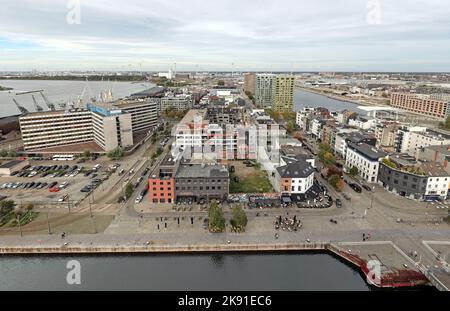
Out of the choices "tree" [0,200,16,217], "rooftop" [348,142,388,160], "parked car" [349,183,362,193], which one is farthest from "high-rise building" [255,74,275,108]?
"tree" [0,200,16,217]

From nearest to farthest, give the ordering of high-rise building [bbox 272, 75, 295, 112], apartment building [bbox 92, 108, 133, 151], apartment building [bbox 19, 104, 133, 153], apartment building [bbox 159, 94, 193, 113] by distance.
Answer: apartment building [bbox 92, 108, 133, 151]
apartment building [bbox 19, 104, 133, 153]
high-rise building [bbox 272, 75, 295, 112]
apartment building [bbox 159, 94, 193, 113]

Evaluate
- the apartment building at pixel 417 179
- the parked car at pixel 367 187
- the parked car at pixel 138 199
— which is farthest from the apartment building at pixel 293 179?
the parked car at pixel 138 199

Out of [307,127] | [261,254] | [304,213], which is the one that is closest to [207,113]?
[307,127]

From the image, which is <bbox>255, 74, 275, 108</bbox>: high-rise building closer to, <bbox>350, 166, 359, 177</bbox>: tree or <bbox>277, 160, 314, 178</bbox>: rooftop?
<bbox>350, 166, 359, 177</bbox>: tree

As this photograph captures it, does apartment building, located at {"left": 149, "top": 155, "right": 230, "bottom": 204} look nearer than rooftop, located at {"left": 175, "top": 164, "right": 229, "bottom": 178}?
Yes

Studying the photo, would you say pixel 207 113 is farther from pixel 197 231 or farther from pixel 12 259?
pixel 12 259

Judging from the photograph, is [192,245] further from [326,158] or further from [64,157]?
[64,157]
